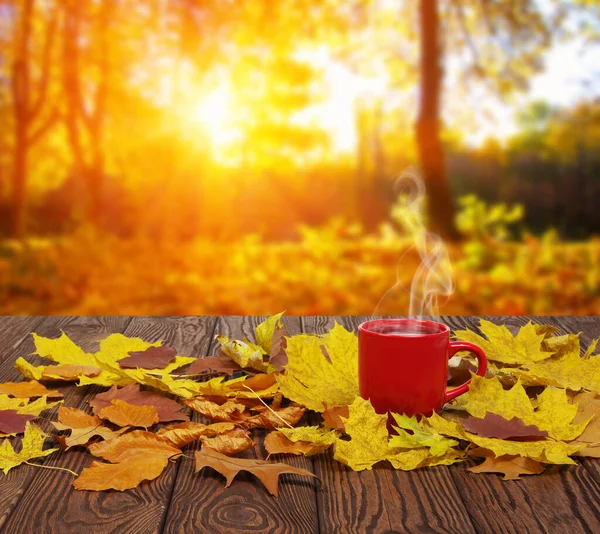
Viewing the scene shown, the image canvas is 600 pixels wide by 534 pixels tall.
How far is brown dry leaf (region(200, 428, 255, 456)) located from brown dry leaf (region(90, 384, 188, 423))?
0.09 metres

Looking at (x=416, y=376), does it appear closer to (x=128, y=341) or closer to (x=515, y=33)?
(x=128, y=341)

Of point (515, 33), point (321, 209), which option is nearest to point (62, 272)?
point (321, 209)

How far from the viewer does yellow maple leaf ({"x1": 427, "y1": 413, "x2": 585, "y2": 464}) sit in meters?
0.64

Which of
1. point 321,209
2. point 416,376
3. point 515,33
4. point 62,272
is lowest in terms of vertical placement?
point 62,272

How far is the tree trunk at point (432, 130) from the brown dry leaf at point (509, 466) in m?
3.62

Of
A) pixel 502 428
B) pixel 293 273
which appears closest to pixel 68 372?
pixel 502 428

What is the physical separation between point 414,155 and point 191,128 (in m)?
1.45

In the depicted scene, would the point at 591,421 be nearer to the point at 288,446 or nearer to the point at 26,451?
the point at 288,446

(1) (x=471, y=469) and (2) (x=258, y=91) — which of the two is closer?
(1) (x=471, y=469)

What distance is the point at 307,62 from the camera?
432 cm

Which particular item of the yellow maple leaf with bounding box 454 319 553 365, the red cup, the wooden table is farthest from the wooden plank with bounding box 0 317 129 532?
the yellow maple leaf with bounding box 454 319 553 365

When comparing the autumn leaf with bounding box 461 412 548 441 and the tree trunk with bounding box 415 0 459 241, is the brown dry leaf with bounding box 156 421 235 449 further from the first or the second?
the tree trunk with bounding box 415 0 459 241

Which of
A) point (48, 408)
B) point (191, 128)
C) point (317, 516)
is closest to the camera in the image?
point (317, 516)

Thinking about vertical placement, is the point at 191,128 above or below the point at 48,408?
above
